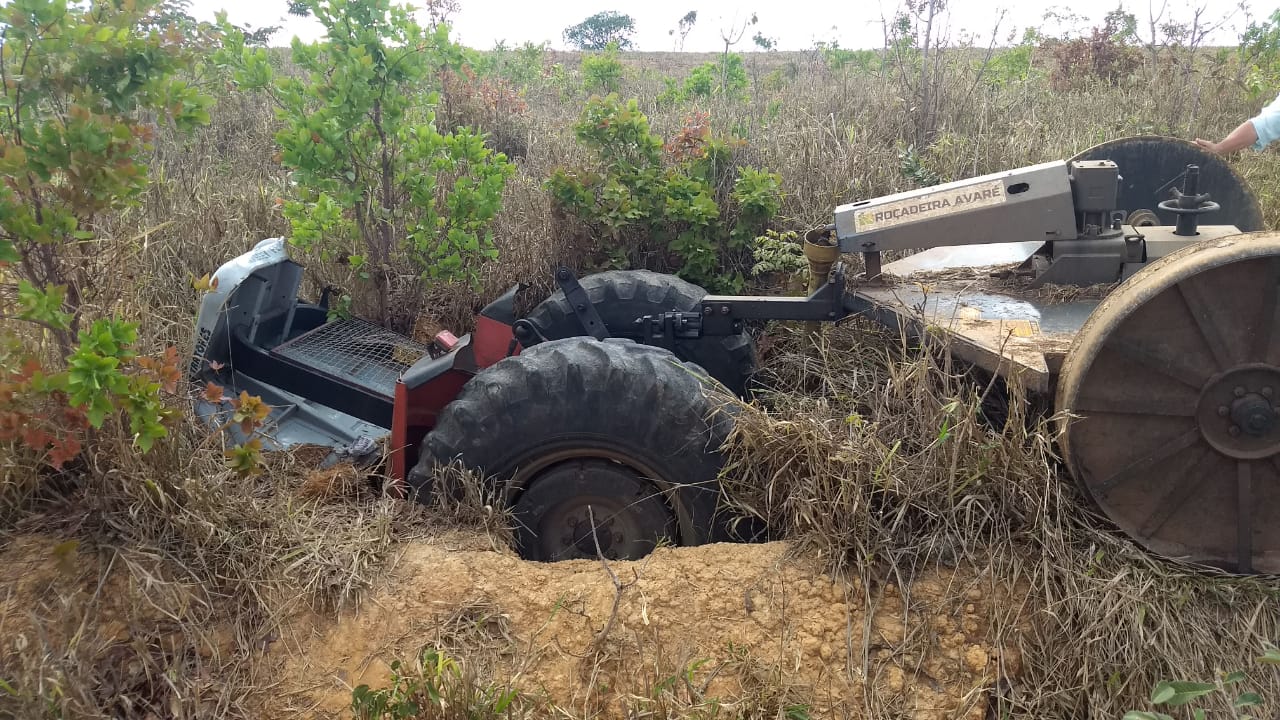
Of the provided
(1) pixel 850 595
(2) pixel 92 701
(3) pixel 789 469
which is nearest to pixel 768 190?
(3) pixel 789 469

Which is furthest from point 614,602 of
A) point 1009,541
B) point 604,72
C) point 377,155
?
point 604,72

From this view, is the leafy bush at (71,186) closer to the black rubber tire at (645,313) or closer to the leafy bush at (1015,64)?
the black rubber tire at (645,313)

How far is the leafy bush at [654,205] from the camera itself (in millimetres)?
5246

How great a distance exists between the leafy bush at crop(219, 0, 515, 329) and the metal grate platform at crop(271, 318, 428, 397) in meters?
0.42

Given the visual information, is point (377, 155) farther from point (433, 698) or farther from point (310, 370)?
point (433, 698)

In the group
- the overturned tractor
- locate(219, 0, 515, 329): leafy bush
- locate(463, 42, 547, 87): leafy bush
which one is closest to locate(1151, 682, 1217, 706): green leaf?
the overturned tractor

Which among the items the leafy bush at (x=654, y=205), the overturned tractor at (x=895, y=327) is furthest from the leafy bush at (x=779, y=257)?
the overturned tractor at (x=895, y=327)

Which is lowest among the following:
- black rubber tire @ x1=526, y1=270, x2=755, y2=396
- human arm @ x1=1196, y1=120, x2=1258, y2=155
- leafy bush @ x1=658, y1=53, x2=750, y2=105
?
black rubber tire @ x1=526, y1=270, x2=755, y2=396

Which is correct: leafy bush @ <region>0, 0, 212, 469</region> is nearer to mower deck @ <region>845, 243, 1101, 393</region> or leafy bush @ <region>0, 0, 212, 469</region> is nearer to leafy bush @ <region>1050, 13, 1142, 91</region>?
mower deck @ <region>845, 243, 1101, 393</region>

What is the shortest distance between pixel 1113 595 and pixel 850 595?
0.80 meters

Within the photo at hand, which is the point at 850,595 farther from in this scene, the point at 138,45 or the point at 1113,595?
the point at 138,45

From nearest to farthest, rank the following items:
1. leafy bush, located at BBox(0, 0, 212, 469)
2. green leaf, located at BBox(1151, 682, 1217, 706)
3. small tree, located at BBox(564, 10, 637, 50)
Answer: green leaf, located at BBox(1151, 682, 1217, 706) < leafy bush, located at BBox(0, 0, 212, 469) < small tree, located at BBox(564, 10, 637, 50)

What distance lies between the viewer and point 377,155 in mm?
4973

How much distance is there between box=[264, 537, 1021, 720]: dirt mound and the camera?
256cm
